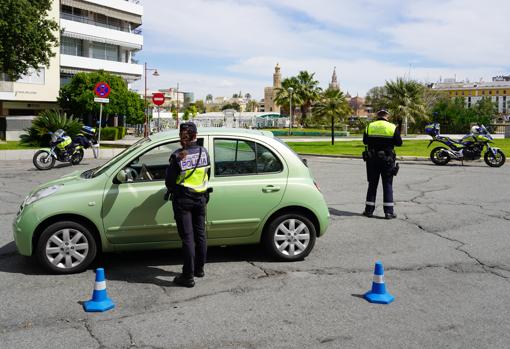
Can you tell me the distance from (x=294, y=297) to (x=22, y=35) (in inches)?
1055

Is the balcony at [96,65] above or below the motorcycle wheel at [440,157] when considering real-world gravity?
above

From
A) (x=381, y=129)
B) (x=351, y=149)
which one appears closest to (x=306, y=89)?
(x=351, y=149)

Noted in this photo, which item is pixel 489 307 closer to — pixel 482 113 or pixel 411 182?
pixel 411 182

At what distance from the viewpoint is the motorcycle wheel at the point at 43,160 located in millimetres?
15547

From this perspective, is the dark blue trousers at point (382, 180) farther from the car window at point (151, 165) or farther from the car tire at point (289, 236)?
the car window at point (151, 165)

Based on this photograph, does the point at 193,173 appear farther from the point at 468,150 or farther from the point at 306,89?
the point at 306,89

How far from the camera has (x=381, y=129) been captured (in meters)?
8.70

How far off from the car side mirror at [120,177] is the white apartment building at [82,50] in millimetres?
35149

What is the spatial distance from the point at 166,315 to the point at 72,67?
4488 cm

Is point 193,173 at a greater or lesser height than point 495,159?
greater

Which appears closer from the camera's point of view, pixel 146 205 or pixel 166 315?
pixel 166 315

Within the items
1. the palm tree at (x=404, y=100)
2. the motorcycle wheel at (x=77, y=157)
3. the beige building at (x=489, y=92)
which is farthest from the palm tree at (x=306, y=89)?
the beige building at (x=489, y=92)

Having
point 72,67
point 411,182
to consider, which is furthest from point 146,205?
point 72,67

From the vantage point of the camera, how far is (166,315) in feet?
14.3
